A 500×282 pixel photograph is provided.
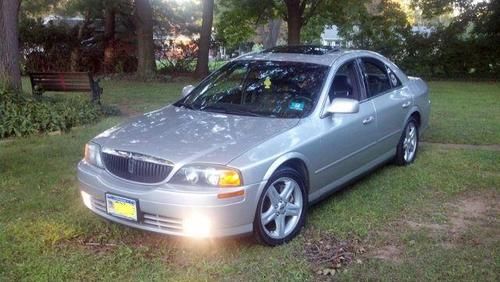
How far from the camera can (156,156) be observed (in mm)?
3973

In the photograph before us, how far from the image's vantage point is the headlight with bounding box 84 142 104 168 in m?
4.36

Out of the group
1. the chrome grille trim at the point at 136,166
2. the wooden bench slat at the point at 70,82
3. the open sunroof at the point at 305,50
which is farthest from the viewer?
the wooden bench slat at the point at 70,82

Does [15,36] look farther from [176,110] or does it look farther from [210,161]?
[210,161]

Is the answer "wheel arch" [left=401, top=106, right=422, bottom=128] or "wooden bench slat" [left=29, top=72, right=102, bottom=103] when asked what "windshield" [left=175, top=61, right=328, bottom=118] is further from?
"wooden bench slat" [left=29, top=72, right=102, bottom=103]

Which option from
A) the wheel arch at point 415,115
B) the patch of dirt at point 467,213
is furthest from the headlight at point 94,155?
the wheel arch at point 415,115

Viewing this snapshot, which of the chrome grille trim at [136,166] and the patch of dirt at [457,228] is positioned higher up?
the chrome grille trim at [136,166]

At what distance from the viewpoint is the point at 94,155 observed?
14.5ft

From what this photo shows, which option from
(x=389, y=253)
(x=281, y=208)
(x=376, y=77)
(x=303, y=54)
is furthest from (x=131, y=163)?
(x=376, y=77)

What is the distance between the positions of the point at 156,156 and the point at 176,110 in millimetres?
1348

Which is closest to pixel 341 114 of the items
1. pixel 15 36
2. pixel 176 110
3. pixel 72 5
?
pixel 176 110

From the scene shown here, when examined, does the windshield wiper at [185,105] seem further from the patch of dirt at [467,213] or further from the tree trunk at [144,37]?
the tree trunk at [144,37]

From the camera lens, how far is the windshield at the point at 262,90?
16.2 feet

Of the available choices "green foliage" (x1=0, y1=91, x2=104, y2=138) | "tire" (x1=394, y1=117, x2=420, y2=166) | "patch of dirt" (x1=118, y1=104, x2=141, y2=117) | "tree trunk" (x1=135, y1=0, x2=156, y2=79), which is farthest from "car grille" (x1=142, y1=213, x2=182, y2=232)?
"tree trunk" (x1=135, y1=0, x2=156, y2=79)

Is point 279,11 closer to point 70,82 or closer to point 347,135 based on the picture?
point 70,82
